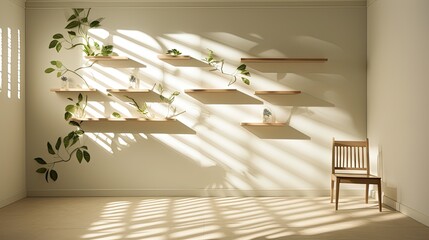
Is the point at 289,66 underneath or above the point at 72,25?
underneath

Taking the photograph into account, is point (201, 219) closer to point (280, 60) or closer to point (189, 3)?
point (280, 60)

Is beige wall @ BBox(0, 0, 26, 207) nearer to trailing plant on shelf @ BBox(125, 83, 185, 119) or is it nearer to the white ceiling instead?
the white ceiling

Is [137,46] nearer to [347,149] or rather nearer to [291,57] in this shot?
[291,57]

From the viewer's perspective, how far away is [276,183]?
7059 mm

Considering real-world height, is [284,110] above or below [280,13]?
below

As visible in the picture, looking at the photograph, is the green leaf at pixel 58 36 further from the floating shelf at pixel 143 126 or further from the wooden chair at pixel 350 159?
the wooden chair at pixel 350 159

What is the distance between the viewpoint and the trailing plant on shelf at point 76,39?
701 cm

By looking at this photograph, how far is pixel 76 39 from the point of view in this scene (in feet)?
23.2

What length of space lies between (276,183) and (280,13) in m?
2.31

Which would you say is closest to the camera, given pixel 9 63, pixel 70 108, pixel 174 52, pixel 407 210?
pixel 407 210

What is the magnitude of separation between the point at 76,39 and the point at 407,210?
471cm

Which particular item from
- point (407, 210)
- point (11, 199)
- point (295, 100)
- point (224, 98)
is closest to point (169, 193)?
point (224, 98)

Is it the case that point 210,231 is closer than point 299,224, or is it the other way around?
point 210,231

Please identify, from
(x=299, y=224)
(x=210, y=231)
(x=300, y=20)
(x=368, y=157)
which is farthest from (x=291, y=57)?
(x=210, y=231)
